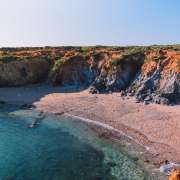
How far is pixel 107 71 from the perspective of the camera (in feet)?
224

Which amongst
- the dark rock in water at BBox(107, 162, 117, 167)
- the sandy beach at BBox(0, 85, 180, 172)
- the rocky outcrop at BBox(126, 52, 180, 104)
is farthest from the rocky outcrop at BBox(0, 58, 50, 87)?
the dark rock in water at BBox(107, 162, 117, 167)

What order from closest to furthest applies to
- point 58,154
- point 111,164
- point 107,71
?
point 111,164 < point 58,154 < point 107,71

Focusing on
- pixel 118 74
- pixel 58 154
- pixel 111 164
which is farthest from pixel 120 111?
pixel 111 164

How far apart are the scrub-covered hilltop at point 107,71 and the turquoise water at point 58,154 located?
1486 centimetres

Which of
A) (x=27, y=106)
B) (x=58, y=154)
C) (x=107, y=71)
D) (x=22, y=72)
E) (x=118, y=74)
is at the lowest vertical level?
(x=27, y=106)

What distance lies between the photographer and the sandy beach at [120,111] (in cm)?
4159

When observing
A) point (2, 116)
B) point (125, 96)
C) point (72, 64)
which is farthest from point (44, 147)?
point (72, 64)

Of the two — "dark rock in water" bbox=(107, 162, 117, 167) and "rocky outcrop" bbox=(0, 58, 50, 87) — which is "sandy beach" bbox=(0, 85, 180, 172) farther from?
"dark rock in water" bbox=(107, 162, 117, 167)

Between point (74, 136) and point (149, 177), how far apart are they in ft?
50.7

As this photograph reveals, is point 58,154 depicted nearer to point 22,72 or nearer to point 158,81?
point 158,81

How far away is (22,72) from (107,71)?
1885cm

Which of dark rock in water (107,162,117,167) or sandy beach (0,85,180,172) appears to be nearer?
dark rock in water (107,162,117,167)

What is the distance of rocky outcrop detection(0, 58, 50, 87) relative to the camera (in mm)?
73875

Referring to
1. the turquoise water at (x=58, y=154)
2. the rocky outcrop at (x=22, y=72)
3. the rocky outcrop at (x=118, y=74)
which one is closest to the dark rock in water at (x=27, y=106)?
the turquoise water at (x=58, y=154)
